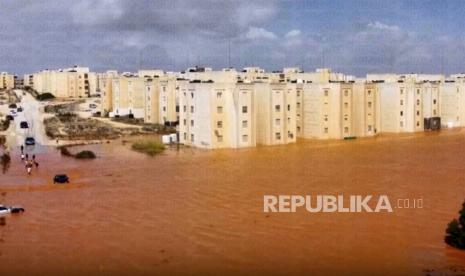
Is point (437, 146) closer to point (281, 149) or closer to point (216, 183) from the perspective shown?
point (281, 149)

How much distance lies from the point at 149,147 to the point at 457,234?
20.2m

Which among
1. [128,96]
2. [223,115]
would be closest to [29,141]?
[223,115]

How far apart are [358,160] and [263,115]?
6788 millimetres

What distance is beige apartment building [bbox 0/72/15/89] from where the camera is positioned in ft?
369

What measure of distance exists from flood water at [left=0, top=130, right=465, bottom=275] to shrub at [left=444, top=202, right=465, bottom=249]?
254 mm

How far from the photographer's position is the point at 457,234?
521 inches

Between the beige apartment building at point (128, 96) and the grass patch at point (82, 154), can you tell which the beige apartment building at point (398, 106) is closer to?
the beige apartment building at point (128, 96)

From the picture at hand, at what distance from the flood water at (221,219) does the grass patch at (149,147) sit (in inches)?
77.2

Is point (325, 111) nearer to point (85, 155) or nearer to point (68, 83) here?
point (85, 155)

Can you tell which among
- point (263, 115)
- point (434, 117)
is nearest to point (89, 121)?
point (263, 115)

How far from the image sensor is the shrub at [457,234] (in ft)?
43.0

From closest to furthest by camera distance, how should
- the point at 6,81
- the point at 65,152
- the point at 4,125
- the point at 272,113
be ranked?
the point at 65,152 → the point at 272,113 → the point at 4,125 → the point at 6,81

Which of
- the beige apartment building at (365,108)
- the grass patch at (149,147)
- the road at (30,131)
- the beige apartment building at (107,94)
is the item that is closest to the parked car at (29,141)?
the road at (30,131)

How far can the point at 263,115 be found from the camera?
3278cm
